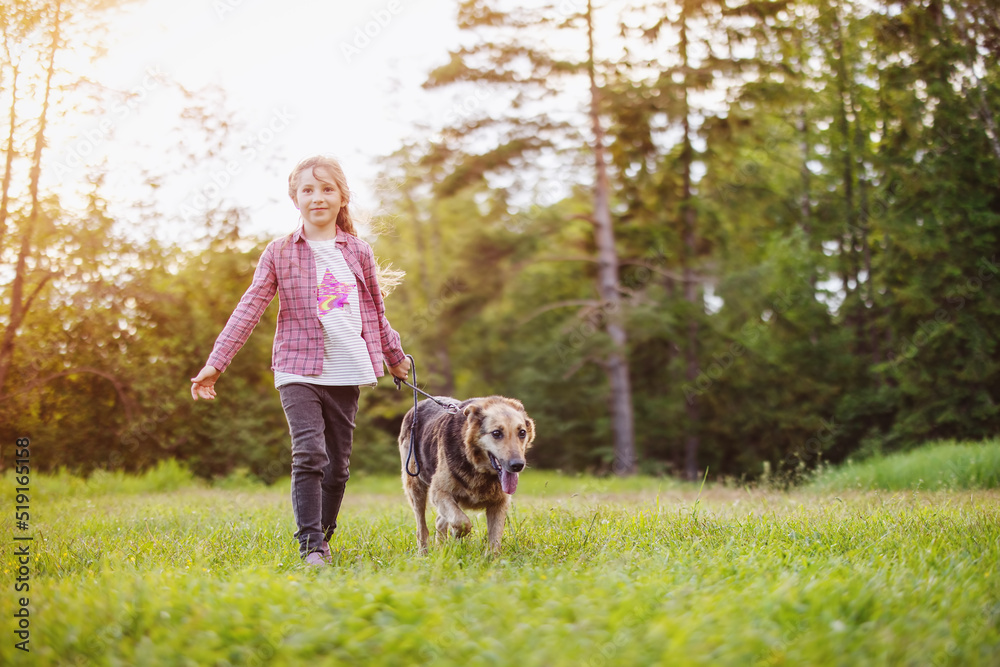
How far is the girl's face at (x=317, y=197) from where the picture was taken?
4422mm

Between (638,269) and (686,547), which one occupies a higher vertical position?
(638,269)

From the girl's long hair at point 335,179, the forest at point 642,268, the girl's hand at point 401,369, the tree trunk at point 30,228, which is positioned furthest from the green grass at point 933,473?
the tree trunk at point 30,228

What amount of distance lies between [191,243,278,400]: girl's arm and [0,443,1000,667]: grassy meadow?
3.29 ft

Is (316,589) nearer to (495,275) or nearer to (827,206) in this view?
(495,275)

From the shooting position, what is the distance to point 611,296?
1728 cm

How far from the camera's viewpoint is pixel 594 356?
56.8ft

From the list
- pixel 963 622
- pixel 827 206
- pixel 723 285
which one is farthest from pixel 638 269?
pixel 963 622

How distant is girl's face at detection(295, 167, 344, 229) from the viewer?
4422 mm

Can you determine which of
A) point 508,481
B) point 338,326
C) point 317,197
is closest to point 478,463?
point 508,481

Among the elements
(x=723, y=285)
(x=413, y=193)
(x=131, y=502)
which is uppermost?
(x=413, y=193)

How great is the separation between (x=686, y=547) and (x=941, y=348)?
46.8ft

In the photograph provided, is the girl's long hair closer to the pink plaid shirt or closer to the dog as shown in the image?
the pink plaid shirt

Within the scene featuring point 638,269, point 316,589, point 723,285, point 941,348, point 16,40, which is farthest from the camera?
point 638,269

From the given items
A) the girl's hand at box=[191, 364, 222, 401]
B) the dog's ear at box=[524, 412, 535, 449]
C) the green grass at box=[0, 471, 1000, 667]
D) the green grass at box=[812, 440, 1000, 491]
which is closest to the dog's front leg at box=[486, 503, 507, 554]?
the green grass at box=[0, 471, 1000, 667]
